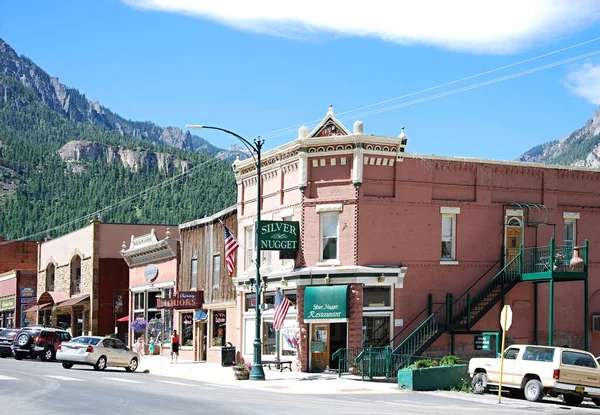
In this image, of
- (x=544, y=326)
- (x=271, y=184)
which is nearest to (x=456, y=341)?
(x=544, y=326)

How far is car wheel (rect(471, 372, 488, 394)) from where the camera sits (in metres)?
27.6

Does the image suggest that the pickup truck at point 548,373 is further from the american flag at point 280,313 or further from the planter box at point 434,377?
the american flag at point 280,313

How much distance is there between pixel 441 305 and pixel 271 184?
900 centimetres

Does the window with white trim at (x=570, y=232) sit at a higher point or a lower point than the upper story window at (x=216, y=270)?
higher

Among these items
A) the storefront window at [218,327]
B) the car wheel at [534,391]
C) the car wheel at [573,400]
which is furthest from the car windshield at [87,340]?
the car wheel at [573,400]

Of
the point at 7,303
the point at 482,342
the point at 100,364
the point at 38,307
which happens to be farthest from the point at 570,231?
the point at 7,303

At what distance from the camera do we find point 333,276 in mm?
35281

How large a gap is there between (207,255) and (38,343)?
9216 millimetres

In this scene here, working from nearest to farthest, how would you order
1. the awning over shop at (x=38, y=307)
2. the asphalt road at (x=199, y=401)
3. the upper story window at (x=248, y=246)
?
the asphalt road at (x=199, y=401), the upper story window at (x=248, y=246), the awning over shop at (x=38, y=307)

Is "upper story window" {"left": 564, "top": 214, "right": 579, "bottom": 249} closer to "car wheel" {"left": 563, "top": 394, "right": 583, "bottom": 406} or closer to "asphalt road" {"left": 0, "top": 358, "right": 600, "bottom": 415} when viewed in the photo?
"asphalt road" {"left": 0, "top": 358, "right": 600, "bottom": 415}

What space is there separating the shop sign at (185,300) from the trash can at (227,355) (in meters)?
5.48

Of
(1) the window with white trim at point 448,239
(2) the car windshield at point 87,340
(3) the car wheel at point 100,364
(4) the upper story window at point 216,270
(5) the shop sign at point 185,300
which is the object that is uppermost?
(1) the window with white trim at point 448,239

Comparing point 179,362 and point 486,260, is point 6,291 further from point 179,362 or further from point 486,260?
point 486,260

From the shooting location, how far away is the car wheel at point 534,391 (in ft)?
84.5
